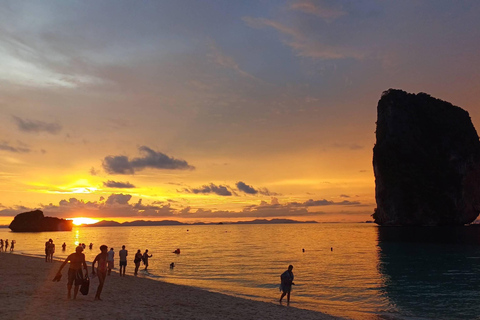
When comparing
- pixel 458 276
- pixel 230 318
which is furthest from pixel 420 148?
pixel 230 318

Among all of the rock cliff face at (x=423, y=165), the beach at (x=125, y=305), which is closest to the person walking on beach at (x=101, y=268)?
the beach at (x=125, y=305)

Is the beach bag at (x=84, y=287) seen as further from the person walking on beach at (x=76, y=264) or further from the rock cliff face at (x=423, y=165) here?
the rock cliff face at (x=423, y=165)

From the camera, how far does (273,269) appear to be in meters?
39.9

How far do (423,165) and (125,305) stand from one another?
493ft

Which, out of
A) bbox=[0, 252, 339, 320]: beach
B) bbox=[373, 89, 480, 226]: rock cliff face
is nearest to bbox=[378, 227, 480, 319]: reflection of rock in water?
bbox=[0, 252, 339, 320]: beach

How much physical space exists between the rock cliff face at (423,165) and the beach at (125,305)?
13323cm

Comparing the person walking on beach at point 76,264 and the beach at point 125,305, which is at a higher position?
the person walking on beach at point 76,264

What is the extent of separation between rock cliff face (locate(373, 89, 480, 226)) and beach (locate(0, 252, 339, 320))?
133 metres

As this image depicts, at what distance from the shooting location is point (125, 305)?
1566 centimetres

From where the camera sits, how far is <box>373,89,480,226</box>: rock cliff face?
13638cm

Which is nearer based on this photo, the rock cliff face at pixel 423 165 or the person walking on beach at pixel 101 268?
the person walking on beach at pixel 101 268

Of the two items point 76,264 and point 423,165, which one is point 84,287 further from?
point 423,165

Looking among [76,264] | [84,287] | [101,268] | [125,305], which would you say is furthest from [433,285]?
[76,264]

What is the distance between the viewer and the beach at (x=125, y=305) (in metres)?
13.1
